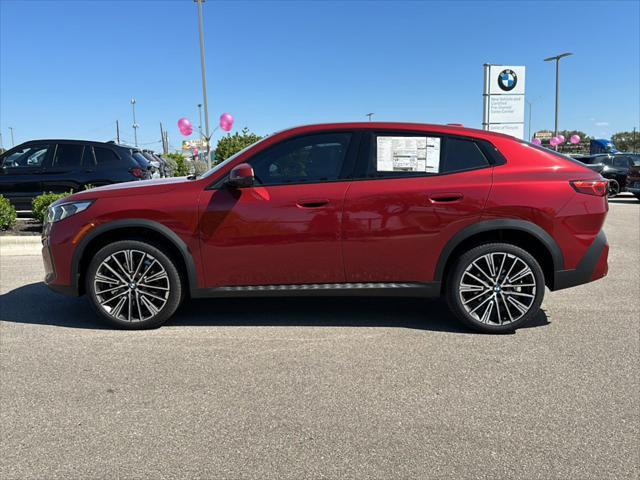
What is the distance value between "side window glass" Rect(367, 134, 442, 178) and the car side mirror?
38.2 inches

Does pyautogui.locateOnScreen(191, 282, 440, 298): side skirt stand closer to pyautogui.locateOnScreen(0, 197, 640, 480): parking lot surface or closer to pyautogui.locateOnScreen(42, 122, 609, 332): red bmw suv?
pyautogui.locateOnScreen(42, 122, 609, 332): red bmw suv

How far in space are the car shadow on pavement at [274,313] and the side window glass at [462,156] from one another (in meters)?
1.38

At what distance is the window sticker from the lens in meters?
4.29

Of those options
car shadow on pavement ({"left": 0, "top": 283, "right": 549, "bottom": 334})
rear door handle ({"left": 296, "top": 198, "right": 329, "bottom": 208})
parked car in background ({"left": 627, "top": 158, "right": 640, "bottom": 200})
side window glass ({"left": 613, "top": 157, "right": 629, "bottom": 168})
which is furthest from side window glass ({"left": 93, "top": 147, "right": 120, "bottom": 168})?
side window glass ({"left": 613, "top": 157, "right": 629, "bottom": 168})

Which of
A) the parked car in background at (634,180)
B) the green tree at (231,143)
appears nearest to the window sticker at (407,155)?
the parked car in background at (634,180)

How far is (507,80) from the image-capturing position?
15.7 metres

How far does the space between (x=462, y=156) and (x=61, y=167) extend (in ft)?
28.9

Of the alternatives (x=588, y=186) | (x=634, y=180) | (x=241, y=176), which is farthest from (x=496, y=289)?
(x=634, y=180)

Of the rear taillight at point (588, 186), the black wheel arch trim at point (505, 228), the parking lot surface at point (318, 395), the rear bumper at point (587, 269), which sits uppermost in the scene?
the rear taillight at point (588, 186)

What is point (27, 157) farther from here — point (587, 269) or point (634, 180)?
point (634, 180)

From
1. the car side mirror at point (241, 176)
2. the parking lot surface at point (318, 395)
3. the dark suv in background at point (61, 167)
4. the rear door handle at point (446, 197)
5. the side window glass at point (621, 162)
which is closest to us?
the parking lot surface at point (318, 395)

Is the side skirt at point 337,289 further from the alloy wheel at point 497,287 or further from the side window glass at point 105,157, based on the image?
the side window glass at point 105,157

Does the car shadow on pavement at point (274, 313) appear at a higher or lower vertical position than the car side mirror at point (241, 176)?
lower

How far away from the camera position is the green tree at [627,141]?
211 ft
